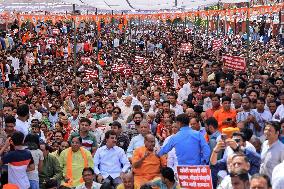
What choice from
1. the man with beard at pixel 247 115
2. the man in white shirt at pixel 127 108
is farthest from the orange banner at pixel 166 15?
the man with beard at pixel 247 115

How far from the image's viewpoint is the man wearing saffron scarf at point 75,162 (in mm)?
11031


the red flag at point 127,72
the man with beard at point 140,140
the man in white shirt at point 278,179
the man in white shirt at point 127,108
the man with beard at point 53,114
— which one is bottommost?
the red flag at point 127,72

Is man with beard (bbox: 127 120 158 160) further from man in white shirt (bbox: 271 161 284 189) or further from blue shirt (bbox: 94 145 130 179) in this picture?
man in white shirt (bbox: 271 161 284 189)

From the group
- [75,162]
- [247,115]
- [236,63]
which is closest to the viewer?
[75,162]

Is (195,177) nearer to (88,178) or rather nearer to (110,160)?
(88,178)

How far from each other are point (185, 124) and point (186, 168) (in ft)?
6.08

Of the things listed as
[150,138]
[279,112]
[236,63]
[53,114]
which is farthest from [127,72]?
[150,138]

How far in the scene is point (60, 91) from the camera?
22297 mm

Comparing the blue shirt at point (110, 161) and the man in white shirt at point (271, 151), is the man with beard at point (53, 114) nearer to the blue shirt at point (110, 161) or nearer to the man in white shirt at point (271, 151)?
the blue shirt at point (110, 161)

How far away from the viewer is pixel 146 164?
10625 millimetres

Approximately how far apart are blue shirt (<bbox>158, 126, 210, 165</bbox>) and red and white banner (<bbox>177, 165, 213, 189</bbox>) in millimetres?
1482

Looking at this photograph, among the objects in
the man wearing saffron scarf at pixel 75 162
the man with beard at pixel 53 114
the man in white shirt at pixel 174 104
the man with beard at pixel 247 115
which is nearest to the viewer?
the man wearing saffron scarf at pixel 75 162

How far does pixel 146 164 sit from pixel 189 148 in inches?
27.3

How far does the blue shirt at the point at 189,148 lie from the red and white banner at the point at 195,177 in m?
1.48
